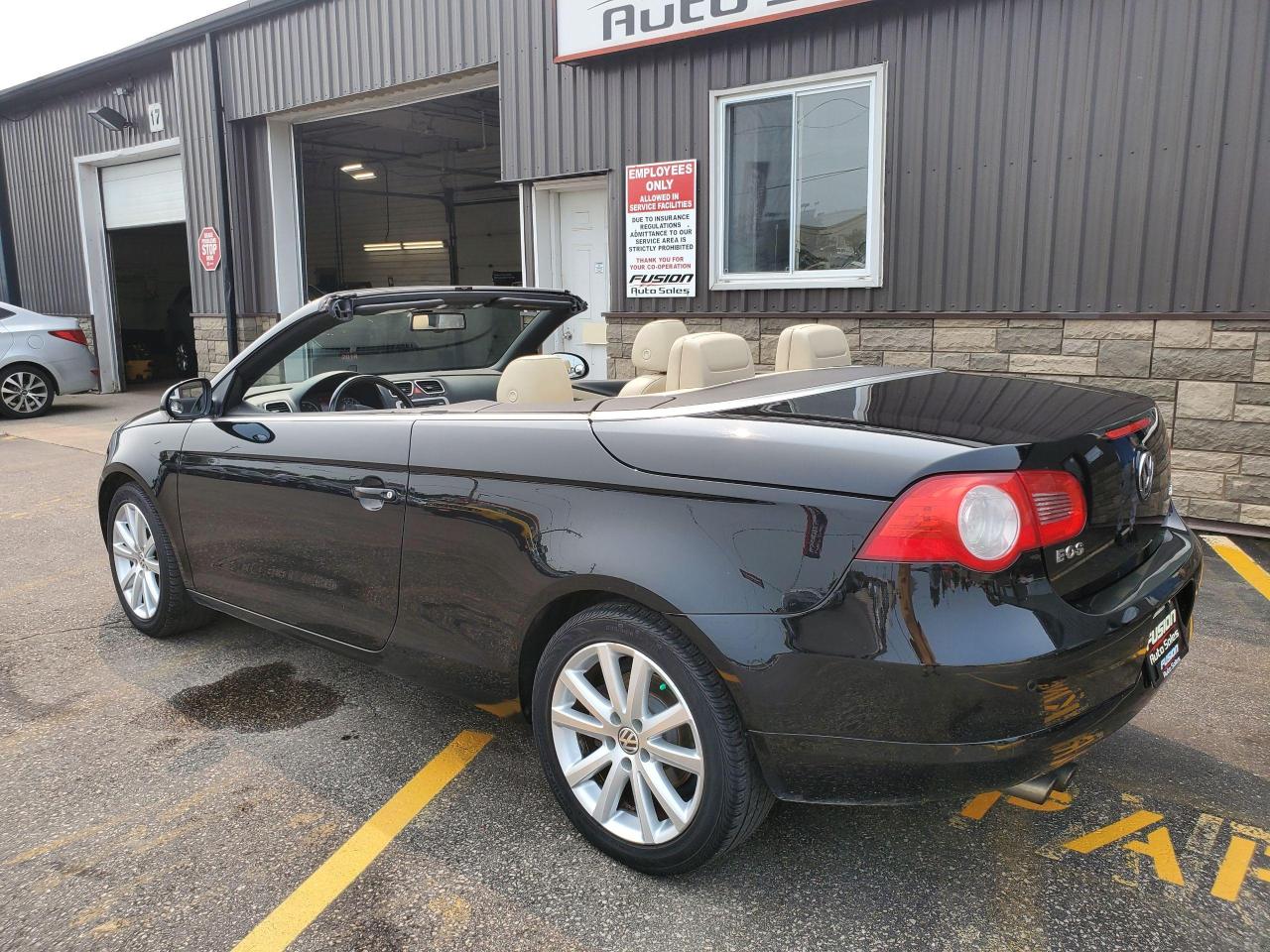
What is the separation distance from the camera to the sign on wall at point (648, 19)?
6.96 meters

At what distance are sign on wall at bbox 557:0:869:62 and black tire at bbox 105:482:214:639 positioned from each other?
5.47 metres

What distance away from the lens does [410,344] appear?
434 centimetres

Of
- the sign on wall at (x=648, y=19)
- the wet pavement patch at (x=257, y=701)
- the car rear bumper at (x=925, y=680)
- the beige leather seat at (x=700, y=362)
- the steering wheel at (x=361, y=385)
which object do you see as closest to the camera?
the car rear bumper at (x=925, y=680)

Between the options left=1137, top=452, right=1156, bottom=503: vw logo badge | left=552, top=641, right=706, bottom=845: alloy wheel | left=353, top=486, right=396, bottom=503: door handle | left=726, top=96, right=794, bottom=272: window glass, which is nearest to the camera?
left=552, top=641, right=706, bottom=845: alloy wheel

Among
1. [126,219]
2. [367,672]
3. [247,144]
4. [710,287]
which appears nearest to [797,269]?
[710,287]

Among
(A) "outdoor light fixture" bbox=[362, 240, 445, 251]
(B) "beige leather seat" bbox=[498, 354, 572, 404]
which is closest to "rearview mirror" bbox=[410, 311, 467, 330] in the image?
(B) "beige leather seat" bbox=[498, 354, 572, 404]

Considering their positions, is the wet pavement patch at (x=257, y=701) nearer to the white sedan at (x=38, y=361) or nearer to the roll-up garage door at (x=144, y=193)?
the white sedan at (x=38, y=361)

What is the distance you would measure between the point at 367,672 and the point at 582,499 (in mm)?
1818

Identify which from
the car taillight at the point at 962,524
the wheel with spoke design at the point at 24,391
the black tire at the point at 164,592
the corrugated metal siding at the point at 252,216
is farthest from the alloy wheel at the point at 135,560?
the wheel with spoke design at the point at 24,391

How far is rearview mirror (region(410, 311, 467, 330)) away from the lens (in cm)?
366

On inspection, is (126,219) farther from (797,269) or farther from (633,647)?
(633,647)

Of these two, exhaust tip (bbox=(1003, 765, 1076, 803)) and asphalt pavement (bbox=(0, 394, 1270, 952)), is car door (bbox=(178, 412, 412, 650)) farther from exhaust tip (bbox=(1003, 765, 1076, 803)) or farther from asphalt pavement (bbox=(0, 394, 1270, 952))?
exhaust tip (bbox=(1003, 765, 1076, 803))

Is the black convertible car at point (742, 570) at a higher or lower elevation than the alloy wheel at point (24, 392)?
higher

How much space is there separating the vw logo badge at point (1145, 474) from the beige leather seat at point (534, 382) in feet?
5.54
